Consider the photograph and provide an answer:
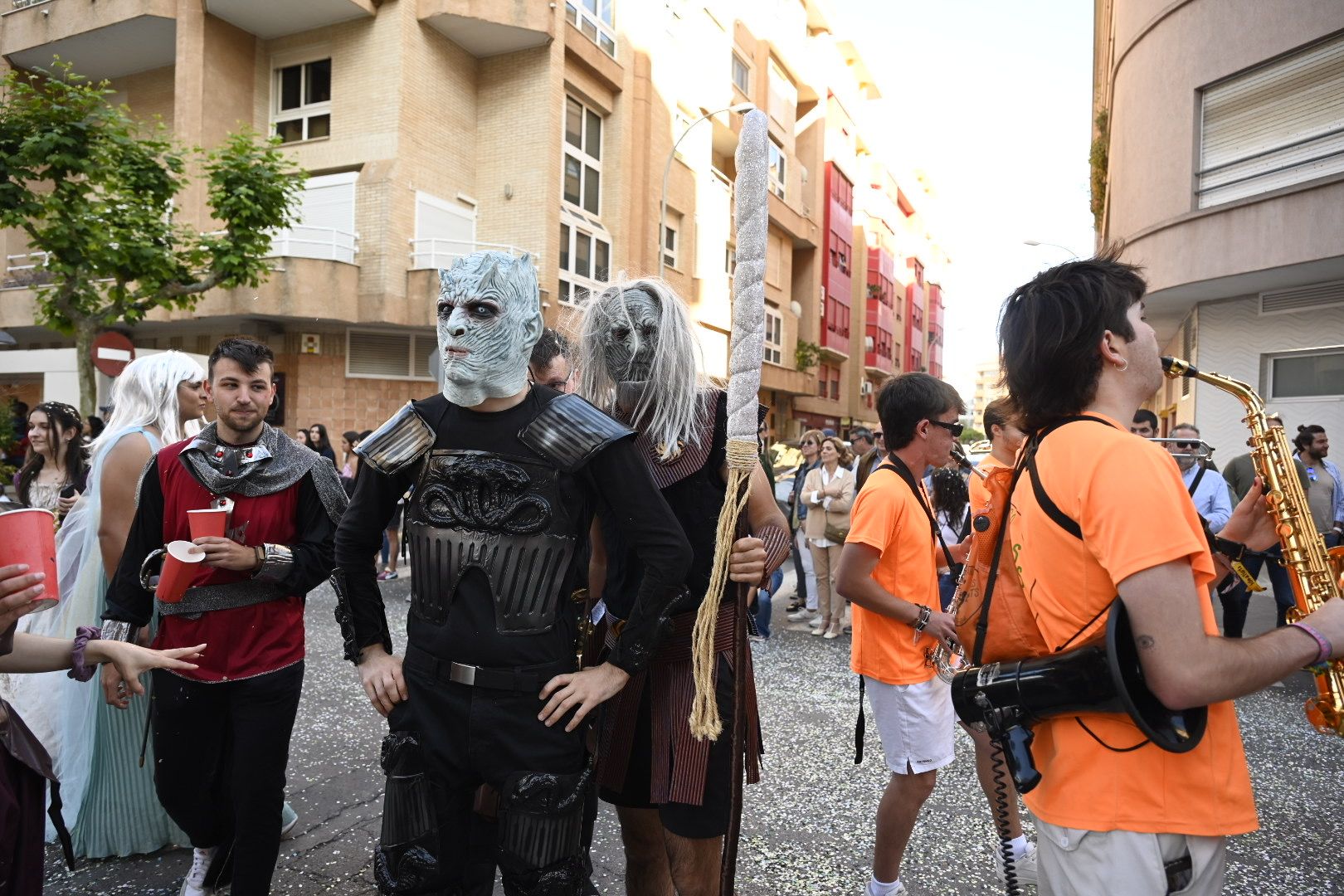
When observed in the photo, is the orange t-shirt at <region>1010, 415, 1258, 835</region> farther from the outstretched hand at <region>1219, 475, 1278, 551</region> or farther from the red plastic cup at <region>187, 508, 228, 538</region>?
the red plastic cup at <region>187, 508, 228, 538</region>

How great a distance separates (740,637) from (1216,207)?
11.6 meters

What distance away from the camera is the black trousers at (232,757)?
2.74 metres

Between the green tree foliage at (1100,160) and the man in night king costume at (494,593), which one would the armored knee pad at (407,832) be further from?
the green tree foliage at (1100,160)

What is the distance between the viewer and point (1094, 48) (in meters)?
26.1

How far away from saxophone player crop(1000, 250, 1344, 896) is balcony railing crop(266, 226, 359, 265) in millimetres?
16757

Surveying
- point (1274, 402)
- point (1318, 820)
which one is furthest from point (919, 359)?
point (1318, 820)

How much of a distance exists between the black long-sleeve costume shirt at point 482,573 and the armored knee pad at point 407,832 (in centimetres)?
28

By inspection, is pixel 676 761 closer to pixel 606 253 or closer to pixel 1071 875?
pixel 1071 875

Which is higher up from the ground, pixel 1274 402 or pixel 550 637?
pixel 1274 402

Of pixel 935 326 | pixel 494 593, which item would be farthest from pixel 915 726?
pixel 935 326

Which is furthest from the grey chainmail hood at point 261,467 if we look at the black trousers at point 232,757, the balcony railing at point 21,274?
the balcony railing at point 21,274

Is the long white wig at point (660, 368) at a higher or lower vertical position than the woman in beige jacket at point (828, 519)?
higher

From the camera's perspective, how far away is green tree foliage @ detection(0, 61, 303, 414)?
10.4 meters

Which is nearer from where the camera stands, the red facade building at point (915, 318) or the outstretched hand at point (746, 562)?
the outstretched hand at point (746, 562)
